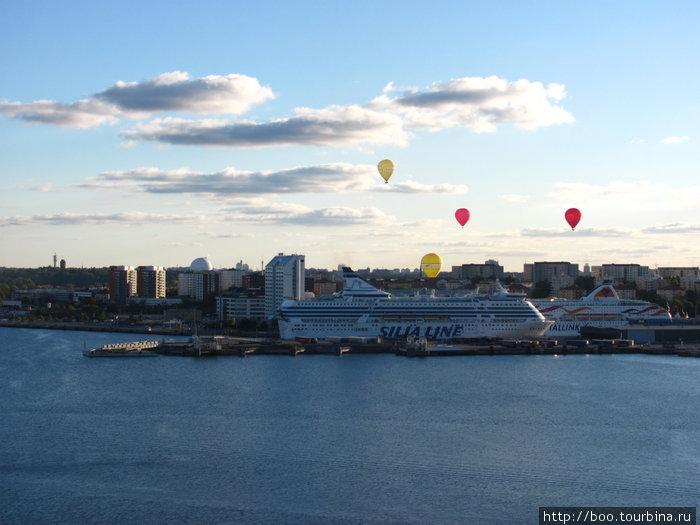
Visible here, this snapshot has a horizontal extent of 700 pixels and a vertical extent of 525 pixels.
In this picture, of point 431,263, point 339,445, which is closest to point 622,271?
point 431,263

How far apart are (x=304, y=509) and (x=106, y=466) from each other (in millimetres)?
4377

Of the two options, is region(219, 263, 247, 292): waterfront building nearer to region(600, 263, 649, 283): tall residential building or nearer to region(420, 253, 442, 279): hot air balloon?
region(420, 253, 442, 279): hot air balloon

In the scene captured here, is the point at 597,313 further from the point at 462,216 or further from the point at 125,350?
the point at 125,350

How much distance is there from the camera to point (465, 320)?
38.7 m

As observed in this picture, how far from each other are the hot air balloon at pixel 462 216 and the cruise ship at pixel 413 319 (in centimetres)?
567

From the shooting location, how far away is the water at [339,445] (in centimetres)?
1334

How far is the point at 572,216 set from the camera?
128ft

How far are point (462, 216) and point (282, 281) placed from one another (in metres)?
13.7

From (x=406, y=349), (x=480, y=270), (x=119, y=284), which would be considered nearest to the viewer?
(x=406, y=349)

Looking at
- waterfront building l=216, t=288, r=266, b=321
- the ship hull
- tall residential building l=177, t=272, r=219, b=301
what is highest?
tall residential building l=177, t=272, r=219, b=301

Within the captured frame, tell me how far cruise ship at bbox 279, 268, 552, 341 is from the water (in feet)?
32.8

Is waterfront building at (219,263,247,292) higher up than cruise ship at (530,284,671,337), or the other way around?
waterfront building at (219,263,247,292)

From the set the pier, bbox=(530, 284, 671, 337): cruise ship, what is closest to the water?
the pier

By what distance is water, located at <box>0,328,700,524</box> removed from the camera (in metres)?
13.3
